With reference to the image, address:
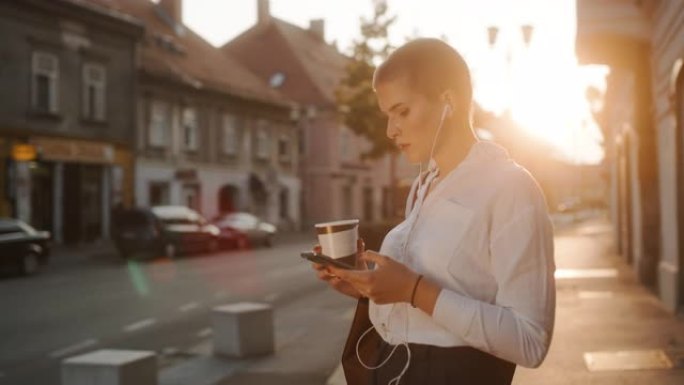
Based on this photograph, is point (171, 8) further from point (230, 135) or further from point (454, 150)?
point (454, 150)

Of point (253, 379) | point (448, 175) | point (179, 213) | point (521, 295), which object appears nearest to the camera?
point (521, 295)

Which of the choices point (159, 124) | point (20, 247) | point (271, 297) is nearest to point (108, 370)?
point (271, 297)

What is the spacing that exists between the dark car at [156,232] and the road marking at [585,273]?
41.6ft

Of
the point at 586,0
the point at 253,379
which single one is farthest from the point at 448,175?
the point at 586,0

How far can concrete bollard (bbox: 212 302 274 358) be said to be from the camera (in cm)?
997

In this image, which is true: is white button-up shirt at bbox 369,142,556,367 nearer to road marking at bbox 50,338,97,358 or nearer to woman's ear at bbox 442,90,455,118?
woman's ear at bbox 442,90,455,118

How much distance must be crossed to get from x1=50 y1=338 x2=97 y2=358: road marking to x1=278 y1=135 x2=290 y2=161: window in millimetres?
38623

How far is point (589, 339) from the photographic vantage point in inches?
391

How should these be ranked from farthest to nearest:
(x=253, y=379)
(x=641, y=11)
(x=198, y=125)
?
(x=198, y=125)
(x=641, y=11)
(x=253, y=379)

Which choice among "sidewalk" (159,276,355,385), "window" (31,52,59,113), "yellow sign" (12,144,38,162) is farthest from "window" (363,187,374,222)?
"sidewalk" (159,276,355,385)

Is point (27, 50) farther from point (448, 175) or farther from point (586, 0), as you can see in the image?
point (448, 175)

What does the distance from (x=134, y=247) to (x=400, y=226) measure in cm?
2606

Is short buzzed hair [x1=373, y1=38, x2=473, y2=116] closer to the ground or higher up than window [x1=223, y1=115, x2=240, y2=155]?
closer to the ground

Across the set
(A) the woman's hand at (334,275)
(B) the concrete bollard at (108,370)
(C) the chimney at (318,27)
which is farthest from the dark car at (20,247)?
(C) the chimney at (318,27)
